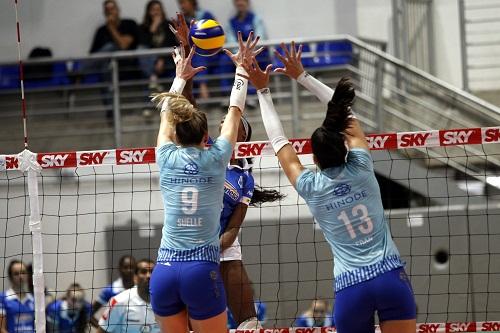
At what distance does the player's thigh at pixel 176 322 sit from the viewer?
19.8 feet

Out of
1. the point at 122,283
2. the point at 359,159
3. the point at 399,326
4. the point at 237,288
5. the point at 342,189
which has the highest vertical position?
the point at 359,159

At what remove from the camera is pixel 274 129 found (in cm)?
608

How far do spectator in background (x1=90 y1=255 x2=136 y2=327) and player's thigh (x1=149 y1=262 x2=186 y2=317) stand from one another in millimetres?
4925

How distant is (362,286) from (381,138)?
6.27 feet

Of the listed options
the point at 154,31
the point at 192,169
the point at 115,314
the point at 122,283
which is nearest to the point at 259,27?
the point at 154,31

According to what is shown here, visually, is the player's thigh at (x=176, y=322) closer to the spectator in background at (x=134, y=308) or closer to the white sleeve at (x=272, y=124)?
the white sleeve at (x=272, y=124)

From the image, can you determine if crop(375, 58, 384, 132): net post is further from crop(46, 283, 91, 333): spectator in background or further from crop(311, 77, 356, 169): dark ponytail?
crop(311, 77, 356, 169): dark ponytail

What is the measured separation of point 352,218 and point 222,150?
92cm

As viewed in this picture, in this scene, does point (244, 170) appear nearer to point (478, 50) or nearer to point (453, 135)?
point (453, 135)

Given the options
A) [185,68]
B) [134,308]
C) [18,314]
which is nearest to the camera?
[185,68]

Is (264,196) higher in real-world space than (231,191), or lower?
lower

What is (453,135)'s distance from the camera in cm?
718

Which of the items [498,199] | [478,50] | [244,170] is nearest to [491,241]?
[498,199]

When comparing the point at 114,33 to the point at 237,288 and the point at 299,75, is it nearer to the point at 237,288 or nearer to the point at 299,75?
the point at 237,288
